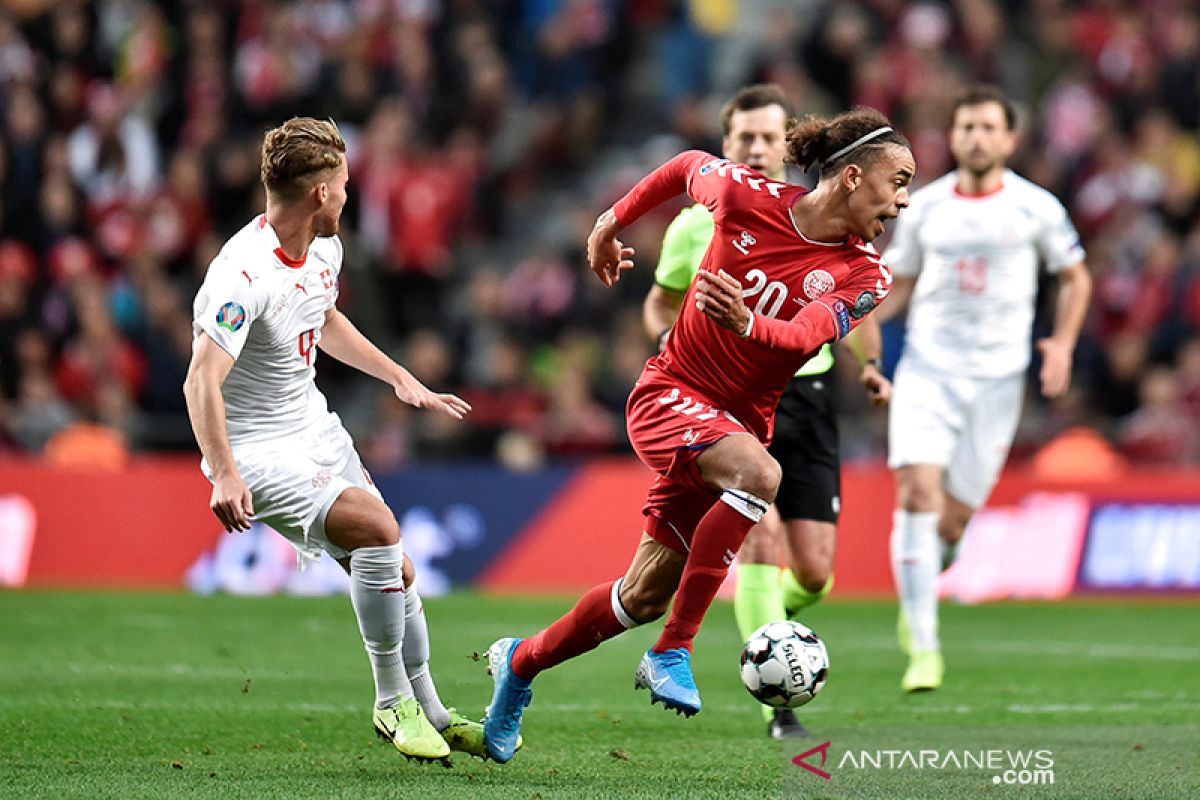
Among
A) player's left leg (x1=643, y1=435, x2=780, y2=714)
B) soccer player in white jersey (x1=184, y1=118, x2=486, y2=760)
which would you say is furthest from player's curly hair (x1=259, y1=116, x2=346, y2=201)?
player's left leg (x1=643, y1=435, x2=780, y2=714)

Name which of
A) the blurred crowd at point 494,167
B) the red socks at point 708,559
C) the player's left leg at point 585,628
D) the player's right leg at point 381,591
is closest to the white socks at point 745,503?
the red socks at point 708,559

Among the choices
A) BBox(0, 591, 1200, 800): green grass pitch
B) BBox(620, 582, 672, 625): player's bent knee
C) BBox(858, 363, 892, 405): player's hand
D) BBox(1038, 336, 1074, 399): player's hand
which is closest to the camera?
BBox(0, 591, 1200, 800): green grass pitch

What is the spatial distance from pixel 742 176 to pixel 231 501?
2084 millimetres

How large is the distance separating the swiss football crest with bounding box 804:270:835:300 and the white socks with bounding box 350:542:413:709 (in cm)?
167

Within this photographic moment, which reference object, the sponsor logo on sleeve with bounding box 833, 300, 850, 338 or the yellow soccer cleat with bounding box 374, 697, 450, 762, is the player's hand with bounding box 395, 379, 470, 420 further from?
the sponsor logo on sleeve with bounding box 833, 300, 850, 338

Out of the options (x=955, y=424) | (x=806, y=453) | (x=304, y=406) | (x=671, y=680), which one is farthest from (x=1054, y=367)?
(x=304, y=406)

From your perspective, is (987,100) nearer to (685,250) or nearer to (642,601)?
(685,250)

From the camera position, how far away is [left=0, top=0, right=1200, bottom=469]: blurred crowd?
15781mm

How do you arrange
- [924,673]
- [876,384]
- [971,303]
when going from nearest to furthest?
1. [876,384]
2. [924,673]
3. [971,303]

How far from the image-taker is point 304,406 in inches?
267

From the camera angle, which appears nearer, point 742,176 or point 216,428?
point 216,428

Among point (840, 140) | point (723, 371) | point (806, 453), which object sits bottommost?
point (806, 453)

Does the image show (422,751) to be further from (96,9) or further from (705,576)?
(96,9)

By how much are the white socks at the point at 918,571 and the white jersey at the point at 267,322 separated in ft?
11.3
